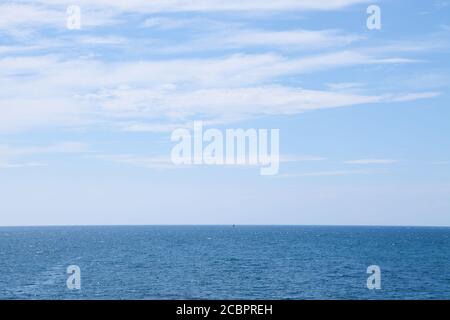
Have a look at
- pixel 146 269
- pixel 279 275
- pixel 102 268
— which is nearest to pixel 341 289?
pixel 279 275

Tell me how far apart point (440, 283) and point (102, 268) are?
65923 mm

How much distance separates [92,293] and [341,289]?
122 ft

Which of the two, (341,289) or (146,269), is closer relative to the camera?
(341,289)

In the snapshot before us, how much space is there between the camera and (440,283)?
264 ft
